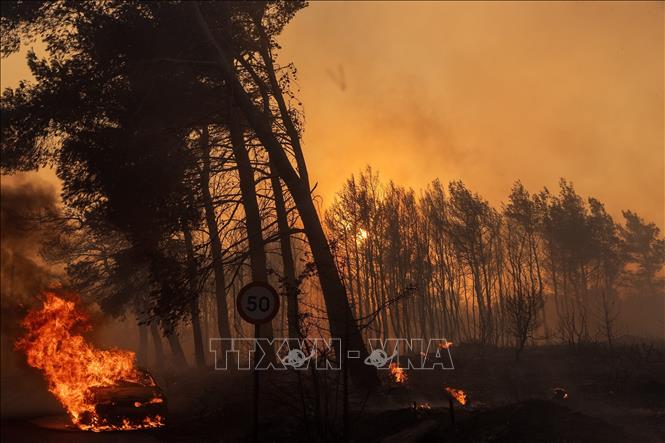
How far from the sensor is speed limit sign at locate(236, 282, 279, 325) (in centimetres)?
891

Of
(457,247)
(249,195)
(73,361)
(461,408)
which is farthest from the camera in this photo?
(457,247)

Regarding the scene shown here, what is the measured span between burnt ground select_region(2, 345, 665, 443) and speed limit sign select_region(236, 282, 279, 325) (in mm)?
1124

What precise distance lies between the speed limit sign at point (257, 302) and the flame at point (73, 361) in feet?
19.9

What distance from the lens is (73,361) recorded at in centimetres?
1584

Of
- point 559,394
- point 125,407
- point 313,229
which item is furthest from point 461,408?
point 125,407

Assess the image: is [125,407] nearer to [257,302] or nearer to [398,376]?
[257,302]

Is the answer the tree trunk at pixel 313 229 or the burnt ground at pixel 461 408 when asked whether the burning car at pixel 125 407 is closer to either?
the burnt ground at pixel 461 408

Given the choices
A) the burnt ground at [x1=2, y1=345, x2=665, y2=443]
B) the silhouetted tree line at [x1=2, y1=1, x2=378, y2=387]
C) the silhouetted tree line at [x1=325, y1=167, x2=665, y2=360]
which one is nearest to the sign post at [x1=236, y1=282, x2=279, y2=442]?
the burnt ground at [x1=2, y1=345, x2=665, y2=443]

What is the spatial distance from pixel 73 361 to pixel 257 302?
9383 millimetres

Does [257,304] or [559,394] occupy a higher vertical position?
[257,304]

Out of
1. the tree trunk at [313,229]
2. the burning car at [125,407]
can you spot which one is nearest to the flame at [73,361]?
the burning car at [125,407]

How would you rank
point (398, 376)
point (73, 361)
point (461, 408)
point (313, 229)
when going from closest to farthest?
1. point (461, 408)
2. point (313, 229)
3. point (73, 361)
4. point (398, 376)

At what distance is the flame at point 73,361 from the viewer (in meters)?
13.2

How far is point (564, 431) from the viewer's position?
30.4 ft
